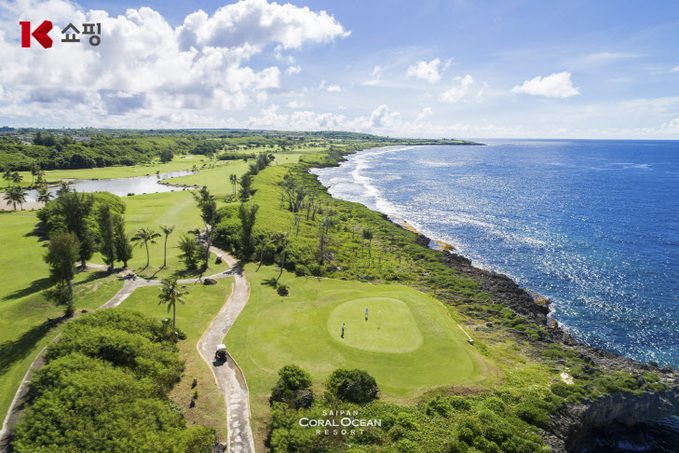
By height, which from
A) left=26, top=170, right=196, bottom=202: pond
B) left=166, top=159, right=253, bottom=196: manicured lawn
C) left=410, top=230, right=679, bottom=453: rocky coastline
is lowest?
left=410, top=230, right=679, bottom=453: rocky coastline

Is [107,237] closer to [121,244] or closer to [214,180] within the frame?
[121,244]

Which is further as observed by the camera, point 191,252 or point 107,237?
point 191,252

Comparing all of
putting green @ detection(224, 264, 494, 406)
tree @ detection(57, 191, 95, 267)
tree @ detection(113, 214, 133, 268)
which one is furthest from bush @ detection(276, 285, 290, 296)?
tree @ detection(57, 191, 95, 267)

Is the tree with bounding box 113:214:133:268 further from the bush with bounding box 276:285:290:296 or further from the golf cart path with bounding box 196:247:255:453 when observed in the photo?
the bush with bounding box 276:285:290:296

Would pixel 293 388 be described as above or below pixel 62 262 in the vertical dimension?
below

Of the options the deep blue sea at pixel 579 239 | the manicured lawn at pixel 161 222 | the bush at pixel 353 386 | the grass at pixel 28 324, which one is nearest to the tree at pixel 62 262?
the grass at pixel 28 324

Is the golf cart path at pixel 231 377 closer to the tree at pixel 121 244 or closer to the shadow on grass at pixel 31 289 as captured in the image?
the tree at pixel 121 244

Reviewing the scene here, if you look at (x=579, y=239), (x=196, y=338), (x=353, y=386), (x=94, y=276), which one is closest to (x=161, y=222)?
(x=94, y=276)
